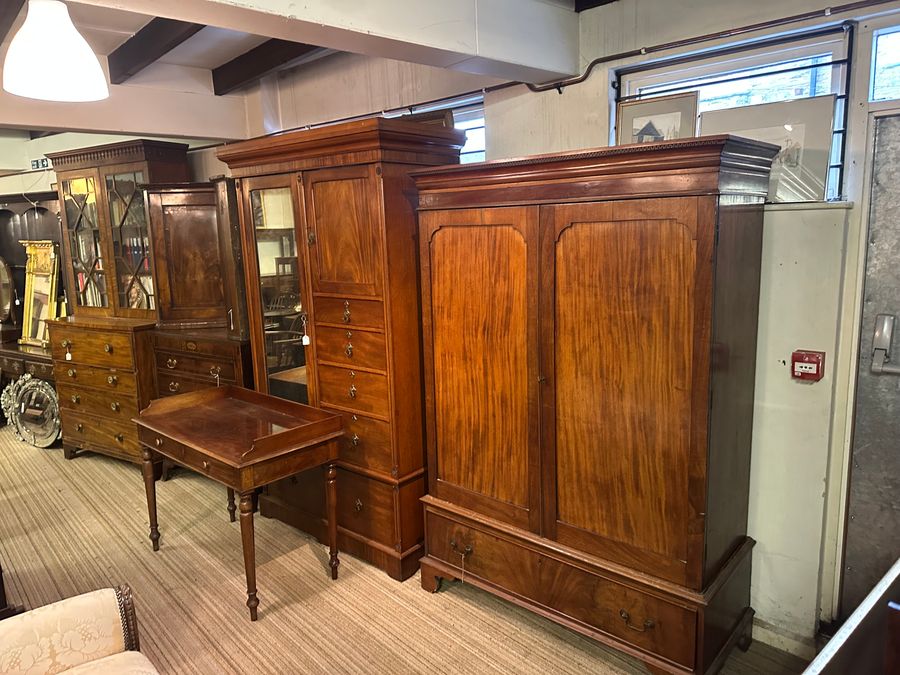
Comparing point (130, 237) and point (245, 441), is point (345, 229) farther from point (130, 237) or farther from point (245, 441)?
→ point (130, 237)

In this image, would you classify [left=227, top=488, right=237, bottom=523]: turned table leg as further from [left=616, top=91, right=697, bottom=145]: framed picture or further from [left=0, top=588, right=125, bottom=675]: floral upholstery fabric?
[left=616, top=91, right=697, bottom=145]: framed picture

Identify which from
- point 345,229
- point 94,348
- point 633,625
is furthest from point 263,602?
point 94,348

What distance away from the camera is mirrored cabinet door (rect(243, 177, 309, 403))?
9.61ft

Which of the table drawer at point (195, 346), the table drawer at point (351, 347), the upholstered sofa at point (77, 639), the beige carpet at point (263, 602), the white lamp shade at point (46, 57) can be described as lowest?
the beige carpet at point (263, 602)

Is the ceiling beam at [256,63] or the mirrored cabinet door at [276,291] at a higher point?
the ceiling beam at [256,63]

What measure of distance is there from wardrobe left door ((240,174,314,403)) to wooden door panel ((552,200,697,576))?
139 cm

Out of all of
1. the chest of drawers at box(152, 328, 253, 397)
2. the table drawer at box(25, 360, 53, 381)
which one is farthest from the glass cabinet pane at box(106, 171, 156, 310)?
the table drawer at box(25, 360, 53, 381)

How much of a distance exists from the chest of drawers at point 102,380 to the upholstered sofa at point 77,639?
245 centimetres

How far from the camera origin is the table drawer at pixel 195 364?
A: 360 cm

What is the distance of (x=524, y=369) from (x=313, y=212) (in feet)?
4.11

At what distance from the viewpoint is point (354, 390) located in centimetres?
277

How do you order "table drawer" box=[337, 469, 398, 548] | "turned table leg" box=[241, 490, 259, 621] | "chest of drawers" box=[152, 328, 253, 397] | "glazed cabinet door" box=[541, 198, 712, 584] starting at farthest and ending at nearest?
"chest of drawers" box=[152, 328, 253, 397]
"table drawer" box=[337, 469, 398, 548]
"turned table leg" box=[241, 490, 259, 621]
"glazed cabinet door" box=[541, 198, 712, 584]

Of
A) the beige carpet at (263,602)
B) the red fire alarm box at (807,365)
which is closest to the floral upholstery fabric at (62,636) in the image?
the beige carpet at (263,602)

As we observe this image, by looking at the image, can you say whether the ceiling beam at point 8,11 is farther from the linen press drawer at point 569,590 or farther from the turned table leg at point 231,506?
the linen press drawer at point 569,590
